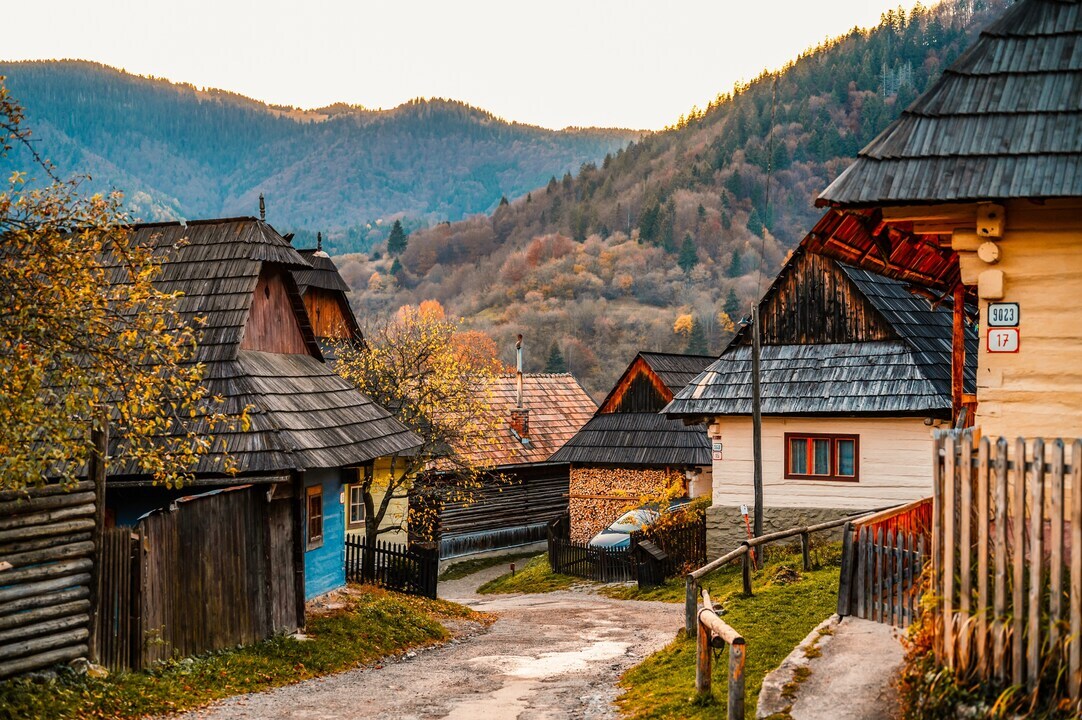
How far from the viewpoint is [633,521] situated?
90.9 feet

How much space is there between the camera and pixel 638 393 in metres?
33.5

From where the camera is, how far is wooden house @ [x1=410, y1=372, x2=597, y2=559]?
3647 cm

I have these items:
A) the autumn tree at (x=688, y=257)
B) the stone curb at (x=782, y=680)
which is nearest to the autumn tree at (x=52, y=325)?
the stone curb at (x=782, y=680)

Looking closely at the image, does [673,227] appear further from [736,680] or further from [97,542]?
[736,680]

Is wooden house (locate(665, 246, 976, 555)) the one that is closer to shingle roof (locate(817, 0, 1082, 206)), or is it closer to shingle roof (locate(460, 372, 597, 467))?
shingle roof (locate(817, 0, 1082, 206))

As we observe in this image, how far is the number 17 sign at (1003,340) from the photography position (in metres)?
9.23

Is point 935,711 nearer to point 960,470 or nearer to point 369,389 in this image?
point 960,470

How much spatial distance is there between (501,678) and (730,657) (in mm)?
6139

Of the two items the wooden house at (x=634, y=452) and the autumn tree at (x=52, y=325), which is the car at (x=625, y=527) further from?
the autumn tree at (x=52, y=325)

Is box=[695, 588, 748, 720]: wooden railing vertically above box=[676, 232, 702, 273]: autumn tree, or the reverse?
box=[676, 232, 702, 273]: autumn tree

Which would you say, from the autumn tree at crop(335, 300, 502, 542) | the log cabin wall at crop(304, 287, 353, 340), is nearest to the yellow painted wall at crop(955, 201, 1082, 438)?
the autumn tree at crop(335, 300, 502, 542)

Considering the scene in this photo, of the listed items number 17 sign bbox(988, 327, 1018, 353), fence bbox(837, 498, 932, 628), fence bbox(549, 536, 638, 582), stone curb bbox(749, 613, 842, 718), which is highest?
number 17 sign bbox(988, 327, 1018, 353)

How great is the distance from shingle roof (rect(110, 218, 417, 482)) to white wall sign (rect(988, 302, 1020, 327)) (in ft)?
30.5

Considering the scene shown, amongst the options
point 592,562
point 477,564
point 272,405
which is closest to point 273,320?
point 272,405
